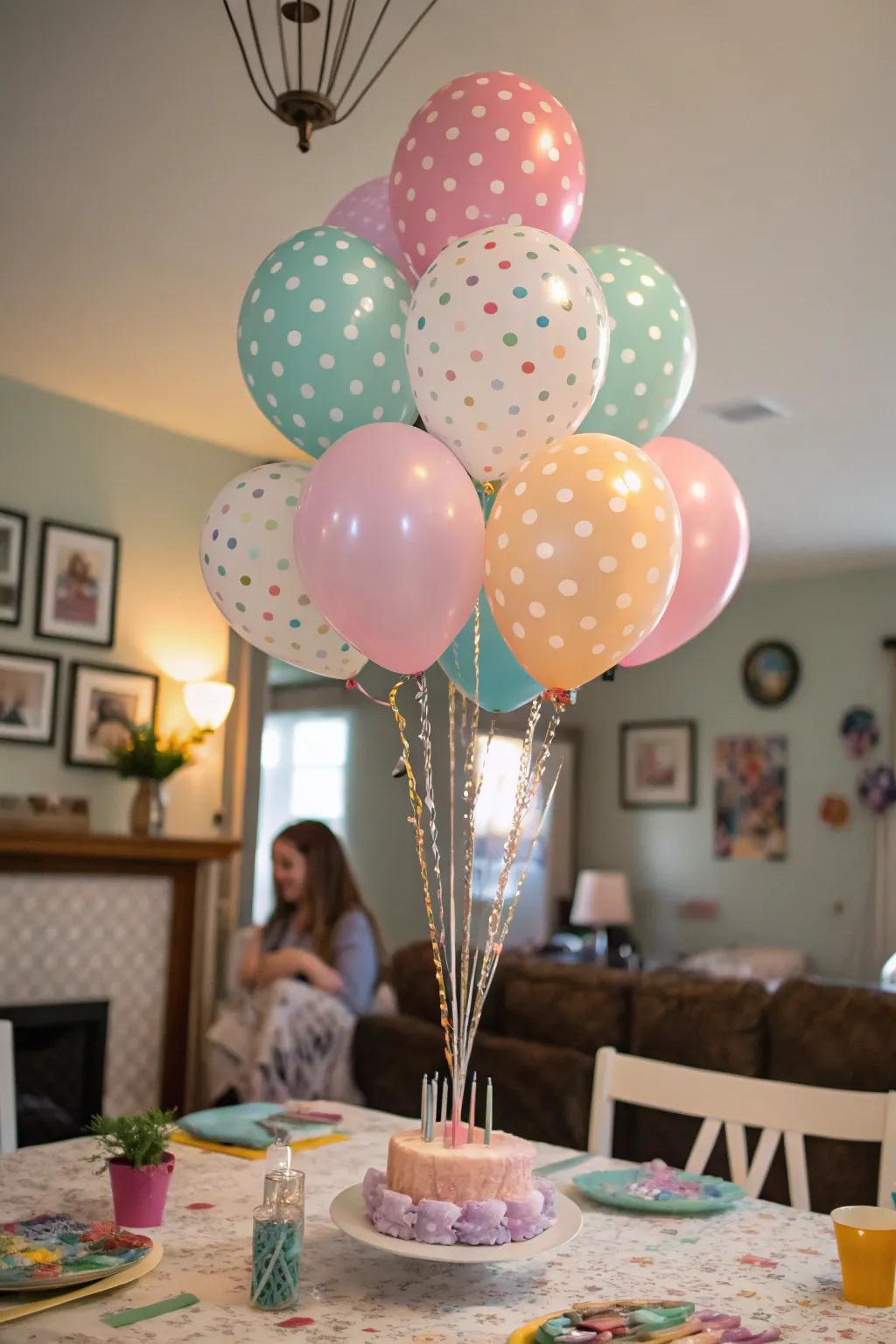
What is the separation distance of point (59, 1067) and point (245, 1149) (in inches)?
102

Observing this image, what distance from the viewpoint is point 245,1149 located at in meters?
1.96

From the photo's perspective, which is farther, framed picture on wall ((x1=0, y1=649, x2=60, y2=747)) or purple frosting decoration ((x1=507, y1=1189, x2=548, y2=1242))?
framed picture on wall ((x1=0, y1=649, x2=60, y2=747))

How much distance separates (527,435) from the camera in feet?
5.27

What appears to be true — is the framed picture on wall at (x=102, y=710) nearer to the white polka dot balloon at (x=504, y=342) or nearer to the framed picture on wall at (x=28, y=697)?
the framed picture on wall at (x=28, y=697)

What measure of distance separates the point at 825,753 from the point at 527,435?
538 cm

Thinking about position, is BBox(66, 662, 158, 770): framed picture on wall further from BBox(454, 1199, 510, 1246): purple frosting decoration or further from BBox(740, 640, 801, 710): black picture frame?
BBox(740, 640, 801, 710): black picture frame

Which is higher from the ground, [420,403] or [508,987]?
[420,403]

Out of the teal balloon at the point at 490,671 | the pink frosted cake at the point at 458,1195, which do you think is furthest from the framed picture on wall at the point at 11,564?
the pink frosted cake at the point at 458,1195

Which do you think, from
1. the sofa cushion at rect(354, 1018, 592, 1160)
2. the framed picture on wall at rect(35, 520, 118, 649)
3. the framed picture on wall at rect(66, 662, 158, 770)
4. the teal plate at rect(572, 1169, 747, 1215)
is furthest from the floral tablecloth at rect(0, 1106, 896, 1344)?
the framed picture on wall at rect(35, 520, 118, 649)

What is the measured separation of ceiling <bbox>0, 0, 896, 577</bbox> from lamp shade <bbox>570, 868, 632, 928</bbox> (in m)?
3.17

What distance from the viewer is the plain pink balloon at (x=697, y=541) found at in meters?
1.88

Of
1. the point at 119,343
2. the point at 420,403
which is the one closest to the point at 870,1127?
the point at 420,403

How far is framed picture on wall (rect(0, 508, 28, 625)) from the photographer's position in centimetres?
425

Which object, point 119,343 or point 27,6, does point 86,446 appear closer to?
point 119,343
